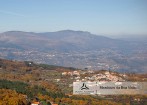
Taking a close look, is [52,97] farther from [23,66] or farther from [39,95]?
[23,66]

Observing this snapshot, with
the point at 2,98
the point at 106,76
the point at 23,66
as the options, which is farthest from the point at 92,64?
the point at 2,98

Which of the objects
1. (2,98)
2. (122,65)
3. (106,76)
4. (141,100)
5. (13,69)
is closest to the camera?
(2,98)

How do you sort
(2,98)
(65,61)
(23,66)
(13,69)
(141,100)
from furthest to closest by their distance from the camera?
(65,61) < (23,66) < (13,69) < (141,100) < (2,98)

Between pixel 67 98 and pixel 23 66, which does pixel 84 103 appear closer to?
pixel 67 98

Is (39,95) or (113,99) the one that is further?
(113,99)

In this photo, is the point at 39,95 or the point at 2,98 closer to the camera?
the point at 2,98

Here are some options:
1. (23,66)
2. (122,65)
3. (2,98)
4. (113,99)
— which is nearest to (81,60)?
(122,65)

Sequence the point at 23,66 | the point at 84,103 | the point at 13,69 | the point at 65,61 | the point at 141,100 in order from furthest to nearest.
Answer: the point at 65,61 → the point at 23,66 → the point at 13,69 → the point at 141,100 → the point at 84,103

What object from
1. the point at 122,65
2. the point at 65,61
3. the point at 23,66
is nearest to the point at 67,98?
the point at 23,66

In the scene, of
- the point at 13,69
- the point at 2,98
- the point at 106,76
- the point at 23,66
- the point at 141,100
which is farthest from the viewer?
the point at 23,66
